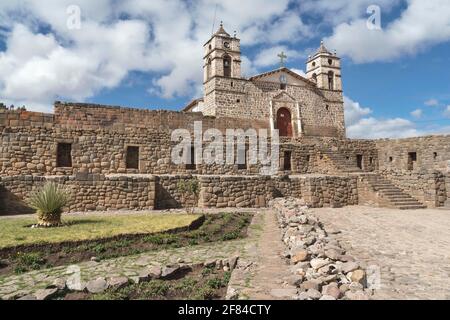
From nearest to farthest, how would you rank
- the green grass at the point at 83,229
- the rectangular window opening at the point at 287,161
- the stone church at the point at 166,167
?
the green grass at the point at 83,229
the stone church at the point at 166,167
the rectangular window opening at the point at 287,161

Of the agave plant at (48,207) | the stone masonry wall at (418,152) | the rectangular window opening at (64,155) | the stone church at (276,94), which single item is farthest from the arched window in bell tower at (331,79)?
the agave plant at (48,207)

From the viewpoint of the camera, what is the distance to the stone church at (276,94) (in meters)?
32.5

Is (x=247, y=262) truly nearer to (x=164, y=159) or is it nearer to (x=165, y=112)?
(x=164, y=159)

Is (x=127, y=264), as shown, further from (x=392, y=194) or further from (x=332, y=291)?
(x=392, y=194)

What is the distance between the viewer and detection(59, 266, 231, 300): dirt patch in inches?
184

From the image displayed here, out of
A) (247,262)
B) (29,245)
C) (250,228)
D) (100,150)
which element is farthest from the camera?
(100,150)

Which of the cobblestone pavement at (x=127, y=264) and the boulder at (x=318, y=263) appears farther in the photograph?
the cobblestone pavement at (x=127, y=264)

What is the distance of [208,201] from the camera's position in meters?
14.3

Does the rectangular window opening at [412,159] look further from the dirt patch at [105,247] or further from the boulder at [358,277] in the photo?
the boulder at [358,277]

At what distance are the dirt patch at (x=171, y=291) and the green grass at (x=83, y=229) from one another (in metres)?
2.60
